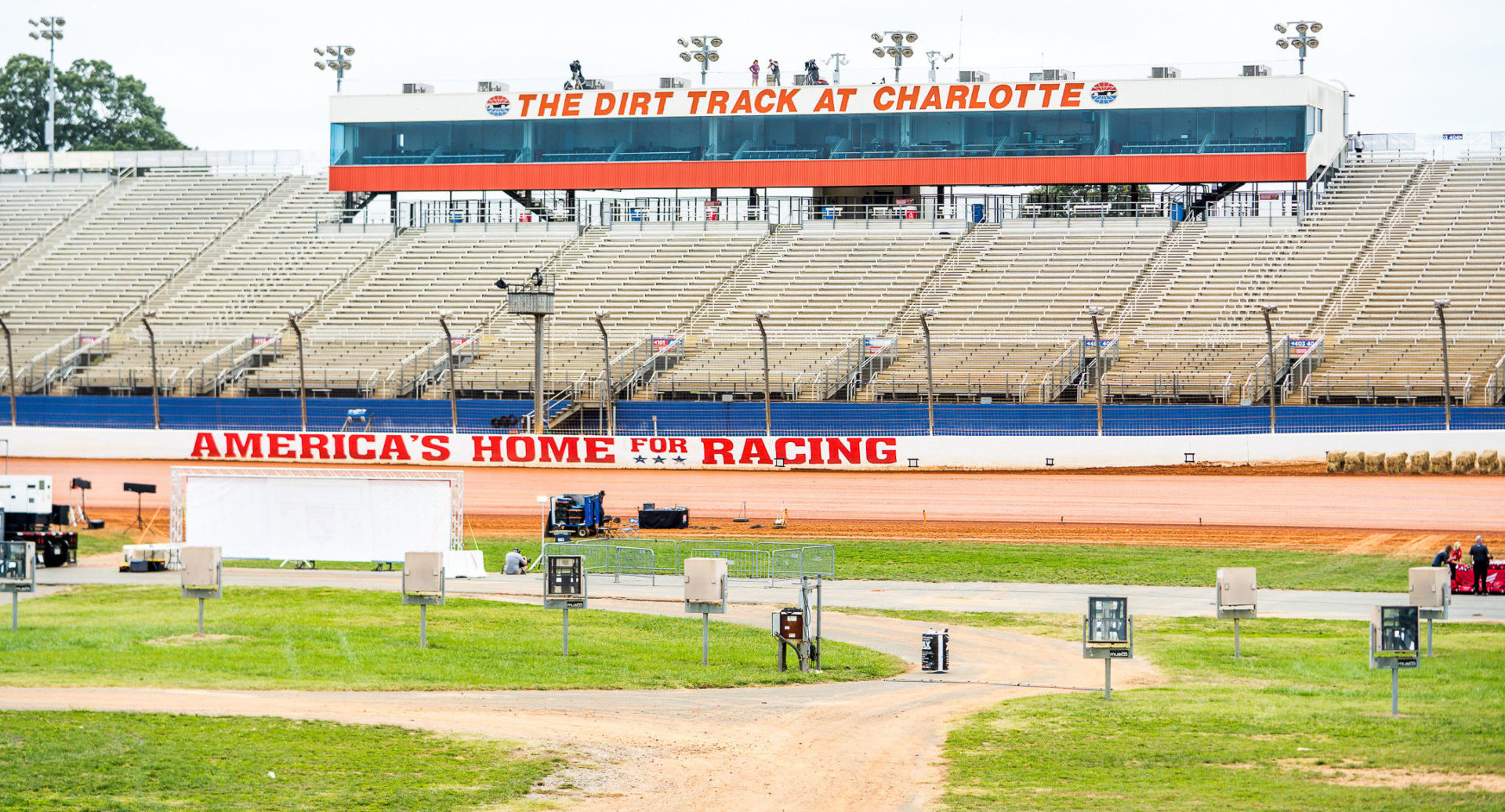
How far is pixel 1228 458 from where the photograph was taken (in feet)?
180

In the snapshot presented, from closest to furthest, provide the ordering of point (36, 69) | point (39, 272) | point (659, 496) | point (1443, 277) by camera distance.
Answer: point (659, 496)
point (1443, 277)
point (39, 272)
point (36, 69)

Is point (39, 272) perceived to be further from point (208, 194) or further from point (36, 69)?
point (36, 69)

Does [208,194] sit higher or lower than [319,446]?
higher

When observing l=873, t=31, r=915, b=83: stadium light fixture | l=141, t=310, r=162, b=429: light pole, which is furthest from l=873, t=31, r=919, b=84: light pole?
l=141, t=310, r=162, b=429: light pole

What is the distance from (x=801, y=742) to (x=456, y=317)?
6092cm

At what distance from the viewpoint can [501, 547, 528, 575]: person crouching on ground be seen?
40.9m

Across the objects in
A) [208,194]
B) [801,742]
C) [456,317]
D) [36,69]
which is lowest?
[801,742]

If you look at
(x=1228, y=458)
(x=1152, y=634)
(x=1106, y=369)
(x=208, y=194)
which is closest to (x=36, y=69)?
(x=208, y=194)

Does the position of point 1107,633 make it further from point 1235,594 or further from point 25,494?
point 25,494

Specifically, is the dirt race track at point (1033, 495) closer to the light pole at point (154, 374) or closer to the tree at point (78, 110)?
the light pole at point (154, 374)

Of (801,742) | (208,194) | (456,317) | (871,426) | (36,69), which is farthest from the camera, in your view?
(36,69)

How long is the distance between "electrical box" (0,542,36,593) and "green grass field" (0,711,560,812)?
7.87 m

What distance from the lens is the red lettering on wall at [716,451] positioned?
5853cm

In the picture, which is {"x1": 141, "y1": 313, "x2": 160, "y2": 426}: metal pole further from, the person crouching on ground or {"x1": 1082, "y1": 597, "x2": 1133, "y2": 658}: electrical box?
{"x1": 1082, "y1": 597, "x2": 1133, "y2": 658}: electrical box
